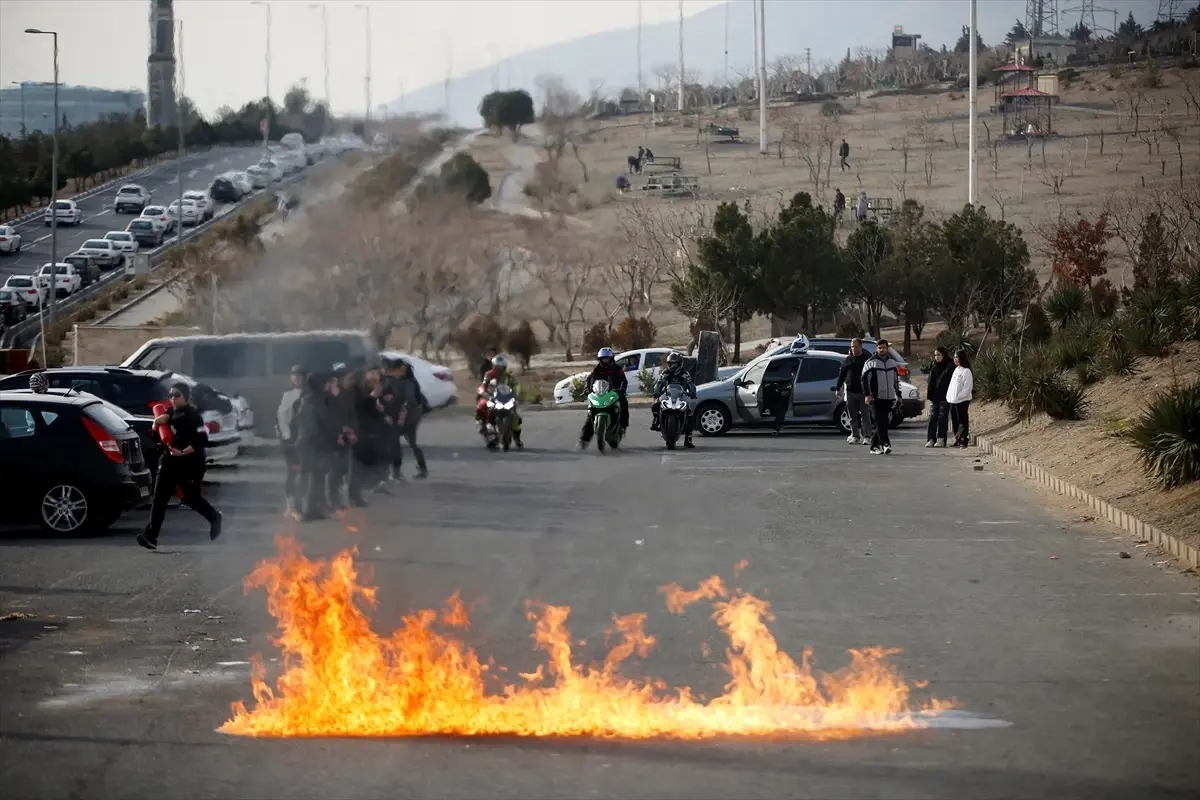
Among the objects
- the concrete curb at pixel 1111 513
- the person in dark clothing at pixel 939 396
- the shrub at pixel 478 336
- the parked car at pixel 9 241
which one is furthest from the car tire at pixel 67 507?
the parked car at pixel 9 241

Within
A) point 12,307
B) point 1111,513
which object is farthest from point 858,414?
point 12,307

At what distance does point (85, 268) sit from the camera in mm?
35656

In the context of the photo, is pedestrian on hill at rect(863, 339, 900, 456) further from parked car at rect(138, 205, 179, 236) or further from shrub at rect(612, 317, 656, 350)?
shrub at rect(612, 317, 656, 350)

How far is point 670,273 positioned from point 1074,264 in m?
16.1

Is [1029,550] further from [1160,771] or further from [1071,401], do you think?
[1071,401]

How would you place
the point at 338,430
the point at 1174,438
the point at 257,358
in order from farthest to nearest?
the point at 257,358 → the point at 338,430 → the point at 1174,438

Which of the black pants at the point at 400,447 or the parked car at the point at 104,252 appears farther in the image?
the parked car at the point at 104,252

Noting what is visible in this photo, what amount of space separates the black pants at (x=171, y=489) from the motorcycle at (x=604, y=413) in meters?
10.5

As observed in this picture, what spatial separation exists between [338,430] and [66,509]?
312 centimetres

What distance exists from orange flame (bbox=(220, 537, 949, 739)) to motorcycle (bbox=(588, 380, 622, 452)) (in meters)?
14.9

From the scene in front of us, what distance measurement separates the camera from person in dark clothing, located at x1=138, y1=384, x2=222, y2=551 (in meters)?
14.8

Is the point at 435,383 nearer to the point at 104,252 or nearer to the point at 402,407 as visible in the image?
the point at 402,407

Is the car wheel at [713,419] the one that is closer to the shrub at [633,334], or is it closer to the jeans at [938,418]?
the jeans at [938,418]

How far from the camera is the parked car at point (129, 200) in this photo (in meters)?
30.5
